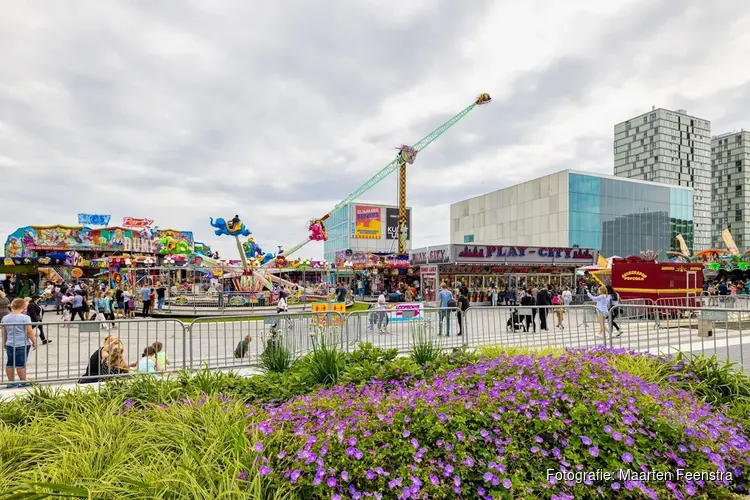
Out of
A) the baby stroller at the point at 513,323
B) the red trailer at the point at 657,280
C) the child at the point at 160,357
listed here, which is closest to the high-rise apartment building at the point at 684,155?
the red trailer at the point at 657,280

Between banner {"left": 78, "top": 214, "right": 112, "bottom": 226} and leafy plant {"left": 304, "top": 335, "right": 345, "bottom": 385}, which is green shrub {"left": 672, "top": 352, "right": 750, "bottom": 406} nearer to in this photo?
leafy plant {"left": 304, "top": 335, "right": 345, "bottom": 385}

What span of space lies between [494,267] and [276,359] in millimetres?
26080

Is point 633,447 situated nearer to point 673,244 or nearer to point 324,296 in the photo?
point 324,296

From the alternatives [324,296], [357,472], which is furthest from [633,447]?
[324,296]

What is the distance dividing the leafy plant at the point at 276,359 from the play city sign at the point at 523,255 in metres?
22.6

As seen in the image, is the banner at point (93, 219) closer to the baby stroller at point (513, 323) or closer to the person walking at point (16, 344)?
the person walking at point (16, 344)

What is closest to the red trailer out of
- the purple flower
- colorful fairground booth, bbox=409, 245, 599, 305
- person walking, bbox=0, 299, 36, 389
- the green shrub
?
colorful fairground booth, bbox=409, 245, 599, 305

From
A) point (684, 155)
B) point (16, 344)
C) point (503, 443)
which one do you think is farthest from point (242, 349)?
point (684, 155)

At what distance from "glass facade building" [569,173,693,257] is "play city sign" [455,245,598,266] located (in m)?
15.1

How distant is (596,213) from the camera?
47312mm

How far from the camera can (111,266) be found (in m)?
32.9

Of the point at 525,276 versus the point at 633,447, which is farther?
the point at 525,276

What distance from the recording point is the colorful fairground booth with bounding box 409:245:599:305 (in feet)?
91.9

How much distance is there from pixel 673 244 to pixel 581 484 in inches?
2393
